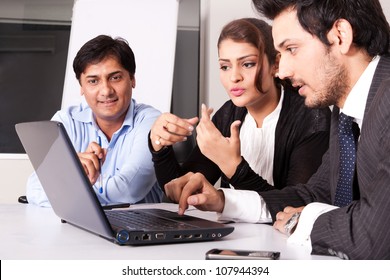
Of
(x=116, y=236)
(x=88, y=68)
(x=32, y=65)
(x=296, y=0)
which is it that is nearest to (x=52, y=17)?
(x=32, y=65)

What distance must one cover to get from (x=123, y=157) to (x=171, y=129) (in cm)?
55

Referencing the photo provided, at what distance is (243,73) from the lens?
7.77 ft

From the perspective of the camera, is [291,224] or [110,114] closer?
[291,224]

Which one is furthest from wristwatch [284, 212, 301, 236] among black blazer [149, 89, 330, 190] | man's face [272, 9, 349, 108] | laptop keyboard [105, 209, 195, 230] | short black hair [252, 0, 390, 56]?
black blazer [149, 89, 330, 190]

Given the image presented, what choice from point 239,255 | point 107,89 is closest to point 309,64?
point 239,255

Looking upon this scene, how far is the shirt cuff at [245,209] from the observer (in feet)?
4.97

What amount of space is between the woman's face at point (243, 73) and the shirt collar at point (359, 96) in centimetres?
89

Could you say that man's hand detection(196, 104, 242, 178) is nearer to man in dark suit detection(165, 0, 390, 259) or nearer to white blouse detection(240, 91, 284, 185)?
man in dark suit detection(165, 0, 390, 259)

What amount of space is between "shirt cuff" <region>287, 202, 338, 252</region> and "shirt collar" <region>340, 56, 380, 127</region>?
0.98 ft

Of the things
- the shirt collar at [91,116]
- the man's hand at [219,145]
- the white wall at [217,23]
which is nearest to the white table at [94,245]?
the man's hand at [219,145]

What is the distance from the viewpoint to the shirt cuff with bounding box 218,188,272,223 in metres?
1.52

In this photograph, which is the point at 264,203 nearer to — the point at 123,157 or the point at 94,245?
the point at 94,245

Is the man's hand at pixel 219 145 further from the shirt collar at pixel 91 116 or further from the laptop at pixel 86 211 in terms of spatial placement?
the shirt collar at pixel 91 116

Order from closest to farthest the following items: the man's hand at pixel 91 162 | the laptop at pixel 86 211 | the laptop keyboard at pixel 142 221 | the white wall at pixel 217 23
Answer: the laptop at pixel 86 211 < the laptop keyboard at pixel 142 221 < the man's hand at pixel 91 162 < the white wall at pixel 217 23
